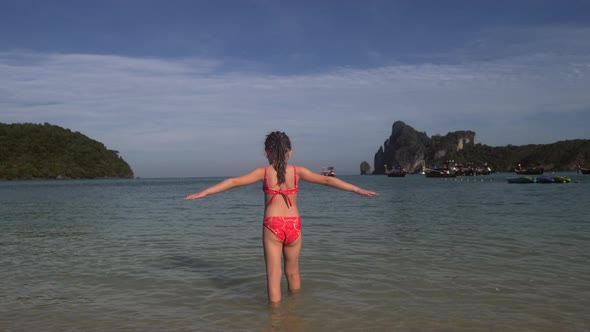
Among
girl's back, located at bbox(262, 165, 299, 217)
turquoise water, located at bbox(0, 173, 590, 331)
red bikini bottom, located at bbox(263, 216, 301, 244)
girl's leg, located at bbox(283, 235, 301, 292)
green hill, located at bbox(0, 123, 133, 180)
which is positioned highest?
green hill, located at bbox(0, 123, 133, 180)

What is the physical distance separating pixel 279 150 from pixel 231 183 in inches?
30.5

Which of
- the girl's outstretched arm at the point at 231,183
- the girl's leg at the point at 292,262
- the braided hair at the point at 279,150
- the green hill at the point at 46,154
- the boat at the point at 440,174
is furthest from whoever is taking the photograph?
the green hill at the point at 46,154

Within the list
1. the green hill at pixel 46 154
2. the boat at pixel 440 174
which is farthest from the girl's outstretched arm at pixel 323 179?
the green hill at pixel 46 154

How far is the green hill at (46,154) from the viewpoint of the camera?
151375mm

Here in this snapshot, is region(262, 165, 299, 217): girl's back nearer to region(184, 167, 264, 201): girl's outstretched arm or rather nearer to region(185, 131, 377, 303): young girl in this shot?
region(185, 131, 377, 303): young girl

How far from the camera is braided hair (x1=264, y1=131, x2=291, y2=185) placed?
6043 mm

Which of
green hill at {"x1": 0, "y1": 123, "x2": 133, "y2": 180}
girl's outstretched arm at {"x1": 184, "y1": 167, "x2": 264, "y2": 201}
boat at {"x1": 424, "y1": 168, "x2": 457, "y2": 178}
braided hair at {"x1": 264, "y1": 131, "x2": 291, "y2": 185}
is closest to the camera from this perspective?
girl's outstretched arm at {"x1": 184, "y1": 167, "x2": 264, "y2": 201}

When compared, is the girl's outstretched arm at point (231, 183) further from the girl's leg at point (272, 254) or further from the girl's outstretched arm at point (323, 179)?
the girl's leg at point (272, 254)

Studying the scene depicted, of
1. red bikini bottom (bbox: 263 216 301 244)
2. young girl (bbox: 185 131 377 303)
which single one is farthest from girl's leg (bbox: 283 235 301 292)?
red bikini bottom (bbox: 263 216 301 244)

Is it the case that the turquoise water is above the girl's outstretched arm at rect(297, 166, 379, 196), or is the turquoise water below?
below

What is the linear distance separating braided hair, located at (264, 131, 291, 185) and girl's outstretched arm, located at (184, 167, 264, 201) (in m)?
0.22

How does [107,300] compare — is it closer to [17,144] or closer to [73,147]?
[17,144]

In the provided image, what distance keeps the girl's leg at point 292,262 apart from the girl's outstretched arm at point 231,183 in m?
1.04

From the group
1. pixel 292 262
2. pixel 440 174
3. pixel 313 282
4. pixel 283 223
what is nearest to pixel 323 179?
pixel 283 223
